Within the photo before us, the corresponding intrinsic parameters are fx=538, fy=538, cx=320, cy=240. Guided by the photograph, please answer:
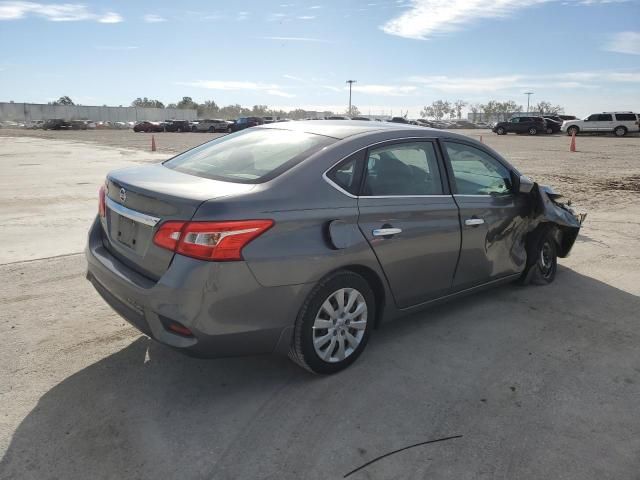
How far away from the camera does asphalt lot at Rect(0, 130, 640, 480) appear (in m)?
2.64

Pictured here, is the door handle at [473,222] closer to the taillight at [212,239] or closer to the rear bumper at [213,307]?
the rear bumper at [213,307]

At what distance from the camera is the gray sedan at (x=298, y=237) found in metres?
2.87

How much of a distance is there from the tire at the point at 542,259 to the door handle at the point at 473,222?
1.03 m

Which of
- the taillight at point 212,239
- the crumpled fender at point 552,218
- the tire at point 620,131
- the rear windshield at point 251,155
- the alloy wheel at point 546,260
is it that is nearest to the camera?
the taillight at point 212,239

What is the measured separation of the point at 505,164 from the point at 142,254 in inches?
124

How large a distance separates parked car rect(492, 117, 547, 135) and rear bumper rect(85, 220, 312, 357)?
46.0 metres

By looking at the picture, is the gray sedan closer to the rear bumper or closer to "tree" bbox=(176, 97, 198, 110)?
the rear bumper

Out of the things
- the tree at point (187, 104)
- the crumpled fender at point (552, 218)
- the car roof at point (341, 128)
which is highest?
the tree at point (187, 104)

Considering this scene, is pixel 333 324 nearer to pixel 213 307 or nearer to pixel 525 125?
pixel 213 307

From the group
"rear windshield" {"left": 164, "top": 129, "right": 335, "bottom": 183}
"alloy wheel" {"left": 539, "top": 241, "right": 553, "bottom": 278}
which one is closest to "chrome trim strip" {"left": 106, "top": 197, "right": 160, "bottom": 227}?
"rear windshield" {"left": 164, "top": 129, "right": 335, "bottom": 183}

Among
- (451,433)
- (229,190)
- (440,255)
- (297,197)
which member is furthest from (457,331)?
(229,190)

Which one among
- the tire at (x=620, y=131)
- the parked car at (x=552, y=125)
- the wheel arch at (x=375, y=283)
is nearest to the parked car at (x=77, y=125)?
the parked car at (x=552, y=125)

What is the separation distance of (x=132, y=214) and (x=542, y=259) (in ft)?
12.7

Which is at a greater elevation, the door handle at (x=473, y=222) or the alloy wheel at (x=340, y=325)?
the door handle at (x=473, y=222)
